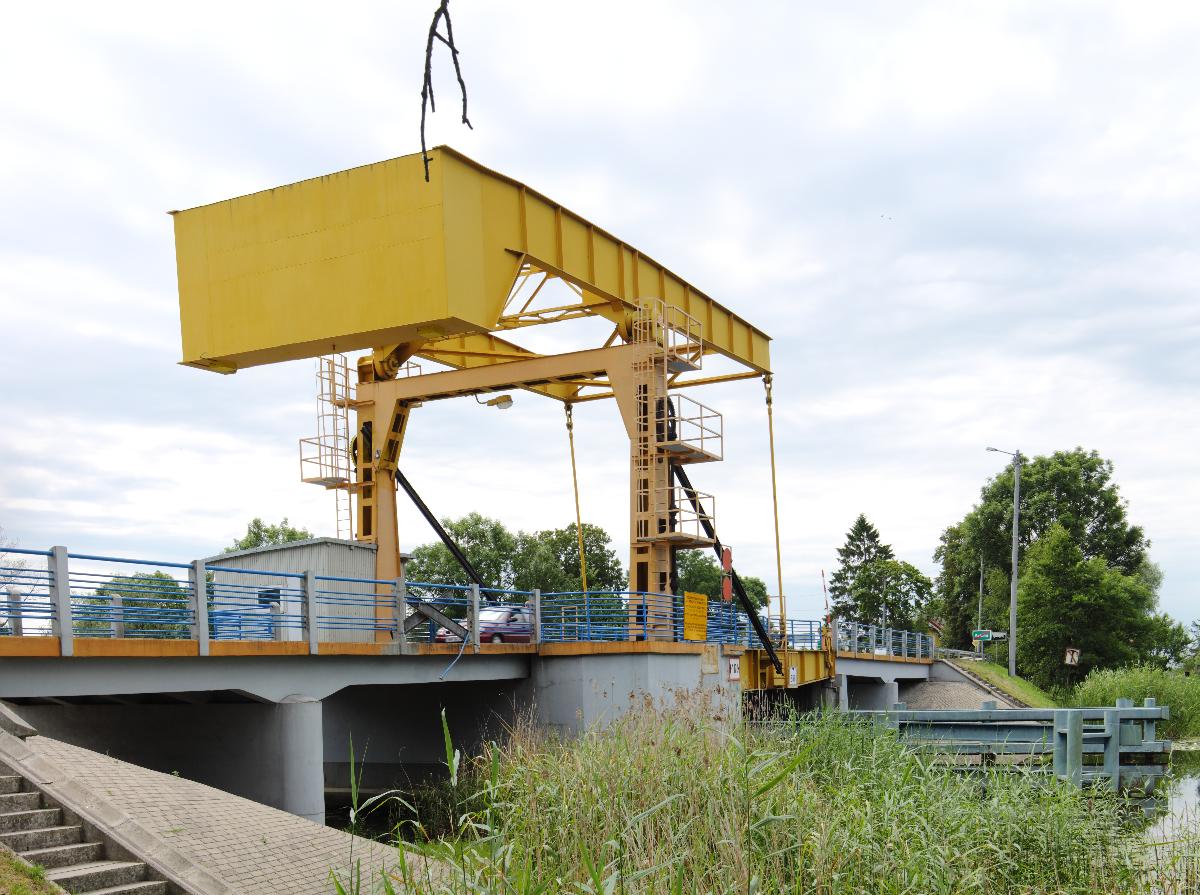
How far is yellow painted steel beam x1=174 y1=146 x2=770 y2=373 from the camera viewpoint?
18.5m

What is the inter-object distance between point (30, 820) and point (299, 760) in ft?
20.4

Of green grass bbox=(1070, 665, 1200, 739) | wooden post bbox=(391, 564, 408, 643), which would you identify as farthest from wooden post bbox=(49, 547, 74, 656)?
green grass bbox=(1070, 665, 1200, 739)

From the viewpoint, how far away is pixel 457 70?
392cm

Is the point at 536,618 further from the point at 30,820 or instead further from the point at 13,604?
the point at 30,820

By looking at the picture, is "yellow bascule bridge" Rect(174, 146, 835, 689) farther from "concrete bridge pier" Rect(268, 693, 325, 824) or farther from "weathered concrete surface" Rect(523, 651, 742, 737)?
"concrete bridge pier" Rect(268, 693, 325, 824)

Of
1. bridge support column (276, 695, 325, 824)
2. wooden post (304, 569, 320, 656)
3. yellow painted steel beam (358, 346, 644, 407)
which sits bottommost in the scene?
bridge support column (276, 695, 325, 824)

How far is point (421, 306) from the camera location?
1839 centimetres

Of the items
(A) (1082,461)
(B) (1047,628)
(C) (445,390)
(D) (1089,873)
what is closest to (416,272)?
(C) (445,390)

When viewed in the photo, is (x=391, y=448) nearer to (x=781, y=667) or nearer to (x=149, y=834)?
(x=781, y=667)

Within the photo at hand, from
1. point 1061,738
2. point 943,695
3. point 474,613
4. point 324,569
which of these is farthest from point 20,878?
point 943,695

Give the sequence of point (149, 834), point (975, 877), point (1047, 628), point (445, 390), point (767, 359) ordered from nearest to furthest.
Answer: point (975, 877), point (149, 834), point (445, 390), point (767, 359), point (1047, 628)

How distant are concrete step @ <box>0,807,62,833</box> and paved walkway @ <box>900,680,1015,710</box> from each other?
31.7 meters

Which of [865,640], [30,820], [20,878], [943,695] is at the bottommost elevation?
[943,695]

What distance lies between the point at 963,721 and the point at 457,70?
741 inches
